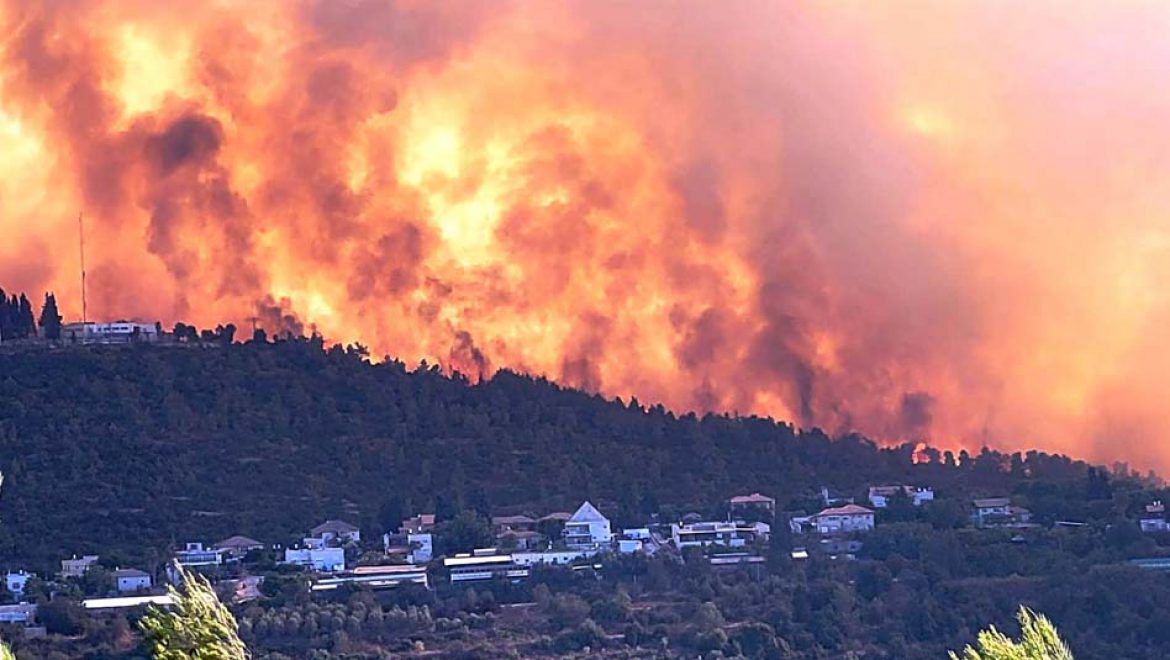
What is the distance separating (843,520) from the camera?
48.9 m

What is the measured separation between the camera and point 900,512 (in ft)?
162

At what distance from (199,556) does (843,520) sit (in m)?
12.4

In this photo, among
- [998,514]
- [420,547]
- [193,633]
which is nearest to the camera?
[193,633]

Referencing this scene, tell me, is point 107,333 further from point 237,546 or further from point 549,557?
point 549,557

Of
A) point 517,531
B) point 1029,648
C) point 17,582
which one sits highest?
point 517,531

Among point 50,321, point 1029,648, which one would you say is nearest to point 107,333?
point 50,321

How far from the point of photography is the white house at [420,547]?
1803 inches

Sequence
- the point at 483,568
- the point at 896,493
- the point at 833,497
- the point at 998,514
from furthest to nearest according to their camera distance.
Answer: the point at 833,497
the point at 896,493
the point at 998,514
the point at 483,568

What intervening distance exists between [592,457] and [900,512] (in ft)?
21.8

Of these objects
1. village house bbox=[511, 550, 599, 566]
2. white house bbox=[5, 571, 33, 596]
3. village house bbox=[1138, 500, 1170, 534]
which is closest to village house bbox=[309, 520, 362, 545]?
village house bbox=[511, 550, 599, 566]

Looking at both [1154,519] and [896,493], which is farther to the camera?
[896,493]

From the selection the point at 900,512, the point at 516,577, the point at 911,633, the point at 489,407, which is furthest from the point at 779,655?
the point at 489,407

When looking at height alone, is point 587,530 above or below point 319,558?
above

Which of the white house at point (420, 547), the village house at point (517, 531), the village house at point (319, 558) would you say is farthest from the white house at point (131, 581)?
the village house at point (517, 531)
